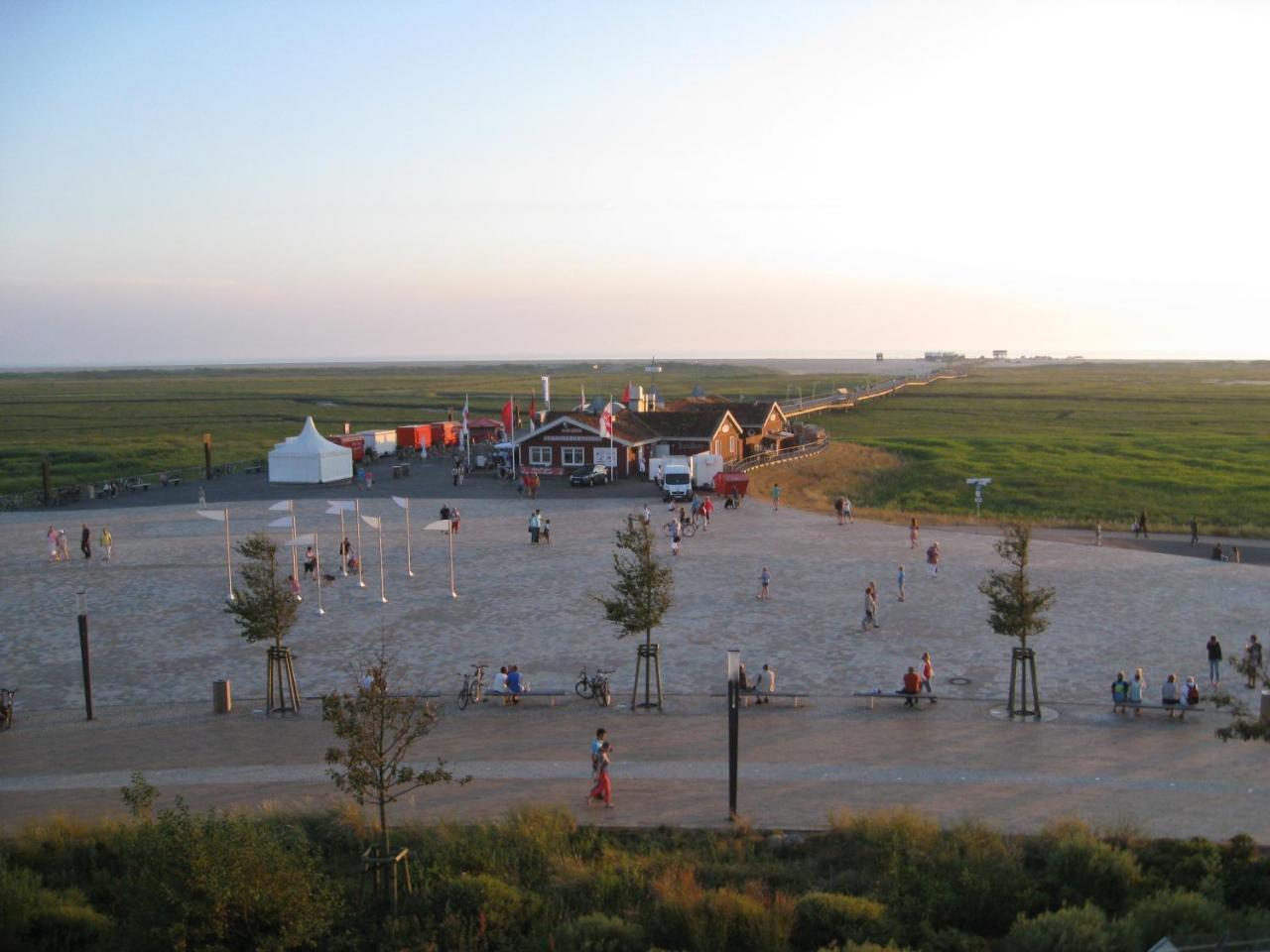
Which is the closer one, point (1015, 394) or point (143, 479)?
point (143, 479)

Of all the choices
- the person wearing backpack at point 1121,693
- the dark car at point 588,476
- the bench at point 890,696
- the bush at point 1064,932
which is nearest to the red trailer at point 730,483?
the dark car at point 588,476

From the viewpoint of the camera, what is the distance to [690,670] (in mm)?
21781

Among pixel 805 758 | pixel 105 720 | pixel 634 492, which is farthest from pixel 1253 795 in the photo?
pixel 634 492

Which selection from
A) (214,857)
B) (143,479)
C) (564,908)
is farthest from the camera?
(143,479)

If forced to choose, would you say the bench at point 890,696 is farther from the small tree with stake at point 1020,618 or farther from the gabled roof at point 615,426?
the gabled roof at point 615,426

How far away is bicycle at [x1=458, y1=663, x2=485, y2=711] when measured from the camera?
19594 millimetres

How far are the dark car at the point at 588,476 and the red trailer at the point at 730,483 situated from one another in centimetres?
Result: 649

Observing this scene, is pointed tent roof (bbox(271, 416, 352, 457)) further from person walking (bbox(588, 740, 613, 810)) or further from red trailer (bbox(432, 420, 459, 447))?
person walking (bbox(588, 740, 613, 810))

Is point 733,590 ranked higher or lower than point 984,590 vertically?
lower

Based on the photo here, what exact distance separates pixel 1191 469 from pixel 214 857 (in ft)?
218

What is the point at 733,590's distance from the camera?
95.7 feet

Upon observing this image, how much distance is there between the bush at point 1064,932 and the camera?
10109 millimetres

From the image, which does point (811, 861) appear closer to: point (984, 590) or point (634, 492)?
point (984, 590)

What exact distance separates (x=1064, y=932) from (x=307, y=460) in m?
46.6
